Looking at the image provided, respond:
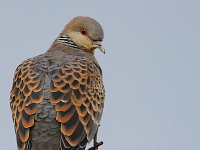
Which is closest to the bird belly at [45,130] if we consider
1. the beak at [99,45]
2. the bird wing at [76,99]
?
the bird wing at [76,99]

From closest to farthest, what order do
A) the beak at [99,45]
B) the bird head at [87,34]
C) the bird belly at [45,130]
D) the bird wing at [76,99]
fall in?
1. the bird belly at [45,130]
2. the bird wing at [76,99]
3. the beak at [99,45]
4. the bird head at [87,34]

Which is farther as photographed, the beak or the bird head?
the bird head

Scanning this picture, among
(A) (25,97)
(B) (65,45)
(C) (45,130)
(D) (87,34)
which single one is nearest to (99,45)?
(D) (87,34)

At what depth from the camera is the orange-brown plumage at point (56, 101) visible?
32.5 ft

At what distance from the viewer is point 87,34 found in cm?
1265

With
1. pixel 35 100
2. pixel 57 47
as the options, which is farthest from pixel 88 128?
pixel 57 47

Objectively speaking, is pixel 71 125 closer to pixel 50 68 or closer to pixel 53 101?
pixel 53 101

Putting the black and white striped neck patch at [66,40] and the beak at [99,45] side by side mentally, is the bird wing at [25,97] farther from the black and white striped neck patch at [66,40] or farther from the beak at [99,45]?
the beak at [99,45]

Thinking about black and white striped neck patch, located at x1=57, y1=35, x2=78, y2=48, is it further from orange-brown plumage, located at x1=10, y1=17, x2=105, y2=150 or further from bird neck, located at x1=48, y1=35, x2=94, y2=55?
orange-brown plumage, located at x1=10, y1=17, x2=105, y2=150

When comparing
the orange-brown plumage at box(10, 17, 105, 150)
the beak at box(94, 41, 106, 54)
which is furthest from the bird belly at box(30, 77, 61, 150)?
the beak at box(94, 41, 106, 54)

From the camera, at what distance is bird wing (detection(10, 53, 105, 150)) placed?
32.8 feet

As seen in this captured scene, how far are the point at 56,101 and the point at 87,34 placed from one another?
3.09m

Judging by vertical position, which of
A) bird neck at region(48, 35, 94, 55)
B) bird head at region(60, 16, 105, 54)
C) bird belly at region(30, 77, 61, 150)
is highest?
bird head at region(60, 16, 105, 54)

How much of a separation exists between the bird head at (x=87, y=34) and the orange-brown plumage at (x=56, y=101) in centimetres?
78
